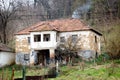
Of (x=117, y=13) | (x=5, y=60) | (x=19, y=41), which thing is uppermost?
(x=117, y=13)

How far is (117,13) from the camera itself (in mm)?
45156

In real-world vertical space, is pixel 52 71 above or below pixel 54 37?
below

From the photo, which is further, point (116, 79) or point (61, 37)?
point (61, 37)

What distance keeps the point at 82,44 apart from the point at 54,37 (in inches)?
145

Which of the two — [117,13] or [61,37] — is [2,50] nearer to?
[61,37]

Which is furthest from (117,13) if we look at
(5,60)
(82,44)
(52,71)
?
(52,71)

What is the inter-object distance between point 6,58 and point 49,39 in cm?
652

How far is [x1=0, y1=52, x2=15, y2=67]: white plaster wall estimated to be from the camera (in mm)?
36031

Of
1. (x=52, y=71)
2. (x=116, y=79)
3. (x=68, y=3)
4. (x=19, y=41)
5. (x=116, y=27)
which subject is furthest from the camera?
(x=68, y=3)

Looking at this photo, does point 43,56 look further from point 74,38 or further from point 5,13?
point 5,13

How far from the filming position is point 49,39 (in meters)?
35.5

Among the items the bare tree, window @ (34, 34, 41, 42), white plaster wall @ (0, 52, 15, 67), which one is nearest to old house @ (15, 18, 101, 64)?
window @ (34, 34, 41, 42)

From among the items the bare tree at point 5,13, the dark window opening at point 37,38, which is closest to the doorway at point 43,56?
the dark window opening at point 37,38

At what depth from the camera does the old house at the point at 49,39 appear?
3506cm
